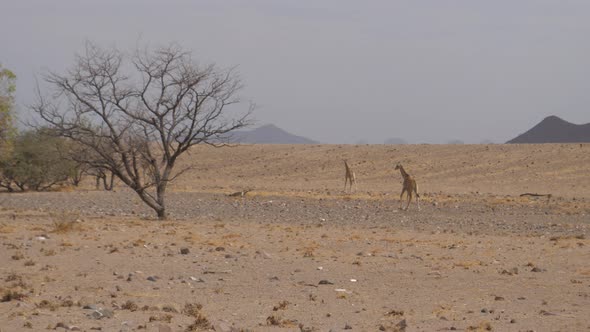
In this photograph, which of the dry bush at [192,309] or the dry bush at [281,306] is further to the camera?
the dry bush at [281,306]

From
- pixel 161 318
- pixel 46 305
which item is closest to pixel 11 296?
pixel 46 305

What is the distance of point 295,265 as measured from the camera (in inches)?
667

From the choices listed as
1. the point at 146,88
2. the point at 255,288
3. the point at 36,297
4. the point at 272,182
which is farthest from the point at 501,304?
the point at 272,182

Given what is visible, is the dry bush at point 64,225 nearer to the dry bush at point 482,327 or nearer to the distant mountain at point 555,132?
the dry bush at point 482,327

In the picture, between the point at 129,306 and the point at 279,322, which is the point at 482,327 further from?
the point at 129,306

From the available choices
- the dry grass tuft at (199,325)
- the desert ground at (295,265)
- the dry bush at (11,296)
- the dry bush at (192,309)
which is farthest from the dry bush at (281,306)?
the dry bush at (11,296)

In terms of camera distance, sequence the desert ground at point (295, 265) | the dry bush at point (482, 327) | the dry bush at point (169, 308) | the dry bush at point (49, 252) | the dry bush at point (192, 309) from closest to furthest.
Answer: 1. the dry bush at point (482, 327)
2. the dry bush at point (192, 309)
3. the desert ground at point (295, 265)
4. the dry bush at point (169, 308)
5. the dry bush at point (49, 252)

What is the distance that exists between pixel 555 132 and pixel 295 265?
372 ft

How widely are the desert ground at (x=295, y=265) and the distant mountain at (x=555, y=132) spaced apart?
277ft

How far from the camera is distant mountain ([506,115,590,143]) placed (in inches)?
Answer: 4594

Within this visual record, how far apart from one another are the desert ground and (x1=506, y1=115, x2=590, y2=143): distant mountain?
277 feet

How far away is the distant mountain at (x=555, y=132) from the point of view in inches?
4594

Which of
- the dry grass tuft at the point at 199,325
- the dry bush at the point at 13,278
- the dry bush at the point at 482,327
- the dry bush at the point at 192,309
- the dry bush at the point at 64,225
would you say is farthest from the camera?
the dry bush at the point at 64,225

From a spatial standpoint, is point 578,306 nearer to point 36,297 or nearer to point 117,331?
point 117,331
